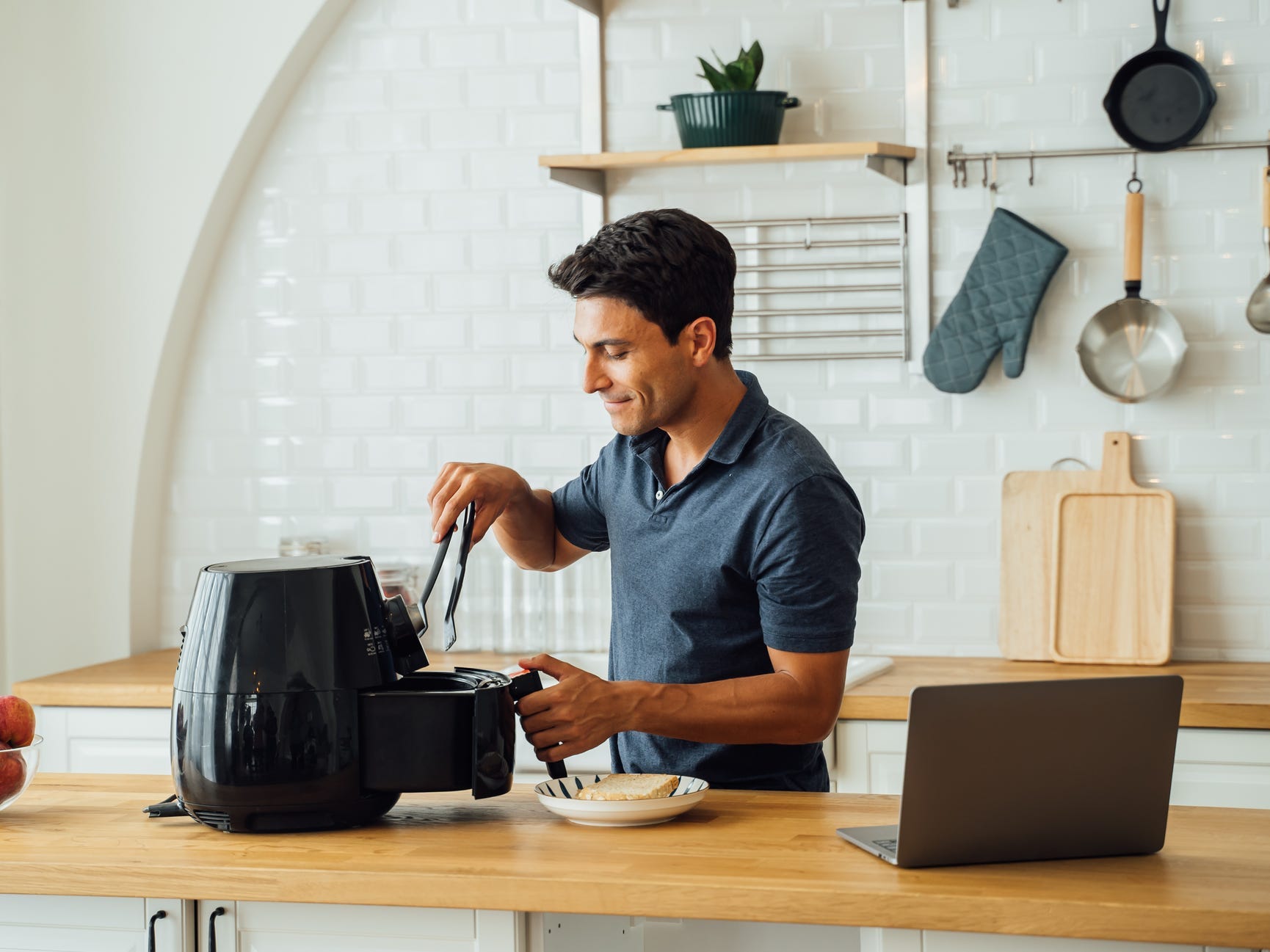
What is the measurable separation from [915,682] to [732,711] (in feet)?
3.94

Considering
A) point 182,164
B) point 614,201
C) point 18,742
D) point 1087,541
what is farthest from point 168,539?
point 1087,541

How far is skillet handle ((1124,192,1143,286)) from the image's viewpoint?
10.3 ft

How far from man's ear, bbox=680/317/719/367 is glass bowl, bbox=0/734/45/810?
106cm

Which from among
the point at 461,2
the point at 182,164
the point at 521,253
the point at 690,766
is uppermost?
the point at 461,2

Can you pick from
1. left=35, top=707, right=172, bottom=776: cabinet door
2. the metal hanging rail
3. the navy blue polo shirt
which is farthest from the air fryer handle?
the metal hanging rail

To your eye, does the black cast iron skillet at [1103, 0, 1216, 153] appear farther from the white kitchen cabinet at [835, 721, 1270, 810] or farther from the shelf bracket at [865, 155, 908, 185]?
the white kitchen cabinet at [835, 721, 1270, 810]

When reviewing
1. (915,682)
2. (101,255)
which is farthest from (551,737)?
(101,255)

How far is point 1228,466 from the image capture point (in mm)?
3232

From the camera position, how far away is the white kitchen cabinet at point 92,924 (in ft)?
5.54

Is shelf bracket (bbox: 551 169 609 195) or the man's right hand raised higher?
shelf bracket (bbox: 551 169 609 195)

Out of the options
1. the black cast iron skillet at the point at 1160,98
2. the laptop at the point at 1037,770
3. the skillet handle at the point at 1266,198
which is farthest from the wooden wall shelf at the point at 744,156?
the laptop at the point at 1037,770

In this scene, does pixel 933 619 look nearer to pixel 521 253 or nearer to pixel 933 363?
pixel 933 363

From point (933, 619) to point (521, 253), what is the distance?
1387 mm

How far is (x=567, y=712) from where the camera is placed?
1817mm
